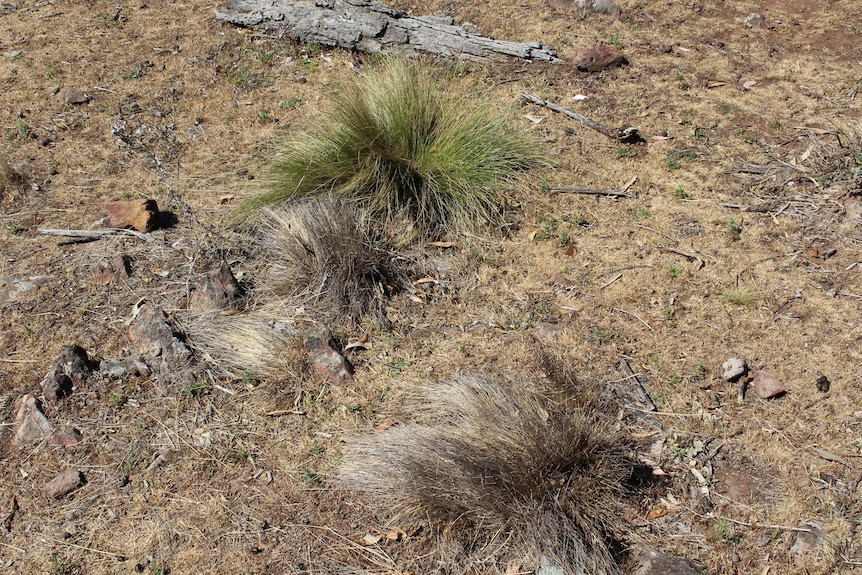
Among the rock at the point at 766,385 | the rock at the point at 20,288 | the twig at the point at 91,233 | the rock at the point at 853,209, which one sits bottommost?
the rock at the point at 766,385

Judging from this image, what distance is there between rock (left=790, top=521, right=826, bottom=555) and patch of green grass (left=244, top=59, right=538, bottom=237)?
2.40 m

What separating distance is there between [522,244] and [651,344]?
3.47ft

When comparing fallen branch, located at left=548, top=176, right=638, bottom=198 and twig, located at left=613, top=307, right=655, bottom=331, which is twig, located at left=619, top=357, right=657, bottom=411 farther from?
fallen branch, located at left=548, top=176, right=638, bottom=198

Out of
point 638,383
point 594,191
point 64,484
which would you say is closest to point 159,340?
point 64,484

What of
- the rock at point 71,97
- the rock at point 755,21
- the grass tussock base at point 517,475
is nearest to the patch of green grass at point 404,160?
the grass tussock base at point 517,475

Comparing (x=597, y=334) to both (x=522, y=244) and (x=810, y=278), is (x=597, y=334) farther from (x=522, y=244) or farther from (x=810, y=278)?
(x=810, y=278)

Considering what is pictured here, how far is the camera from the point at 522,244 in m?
4.52

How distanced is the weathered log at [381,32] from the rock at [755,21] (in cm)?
187

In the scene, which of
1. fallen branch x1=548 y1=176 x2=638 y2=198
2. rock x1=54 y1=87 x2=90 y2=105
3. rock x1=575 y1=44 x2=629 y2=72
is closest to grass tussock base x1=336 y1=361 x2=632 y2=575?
fallen branch x1=548 y1=176 x2=638 y2=198

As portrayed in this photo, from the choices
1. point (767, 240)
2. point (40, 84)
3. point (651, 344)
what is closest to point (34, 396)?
point (651, 344)

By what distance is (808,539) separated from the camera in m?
2.96

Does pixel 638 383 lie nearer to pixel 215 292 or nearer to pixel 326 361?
pixel 326 361

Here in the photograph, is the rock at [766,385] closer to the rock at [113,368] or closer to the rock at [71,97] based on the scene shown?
the rock at [113,368]

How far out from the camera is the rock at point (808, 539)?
9.62 feet
